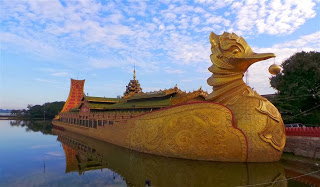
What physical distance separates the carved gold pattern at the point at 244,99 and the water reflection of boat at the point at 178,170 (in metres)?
0.91

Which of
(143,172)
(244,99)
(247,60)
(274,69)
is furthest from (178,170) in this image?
(274,69)

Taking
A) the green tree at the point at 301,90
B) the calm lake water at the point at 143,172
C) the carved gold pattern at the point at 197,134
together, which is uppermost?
the green tree at the point at 301,90

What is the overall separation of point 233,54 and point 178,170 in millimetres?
6695

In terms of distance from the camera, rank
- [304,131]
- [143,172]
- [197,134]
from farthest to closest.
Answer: [304,131]
[197,134]
[143,172]

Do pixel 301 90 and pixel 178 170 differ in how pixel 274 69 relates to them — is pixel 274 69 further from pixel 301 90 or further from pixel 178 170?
pixel 301 90

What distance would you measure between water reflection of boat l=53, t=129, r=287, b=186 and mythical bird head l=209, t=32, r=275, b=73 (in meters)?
5.15

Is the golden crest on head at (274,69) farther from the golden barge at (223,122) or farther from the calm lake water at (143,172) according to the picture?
the calm lake water at (143,172)

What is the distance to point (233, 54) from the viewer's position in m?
12.1

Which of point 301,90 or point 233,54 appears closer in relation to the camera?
point 233,54

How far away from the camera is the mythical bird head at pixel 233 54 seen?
12.0 metres

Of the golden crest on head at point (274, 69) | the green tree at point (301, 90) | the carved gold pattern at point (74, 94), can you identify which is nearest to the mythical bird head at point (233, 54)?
the golden crest on head at point (274, 69)

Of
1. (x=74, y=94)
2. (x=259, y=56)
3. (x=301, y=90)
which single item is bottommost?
(x=301, y=90)

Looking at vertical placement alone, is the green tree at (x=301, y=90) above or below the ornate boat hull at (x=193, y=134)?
above

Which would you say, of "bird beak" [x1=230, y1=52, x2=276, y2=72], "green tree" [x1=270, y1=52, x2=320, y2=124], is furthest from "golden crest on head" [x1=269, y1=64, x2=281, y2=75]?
"green tree" [x1=270, y1=52, x2=320, y2=124]
